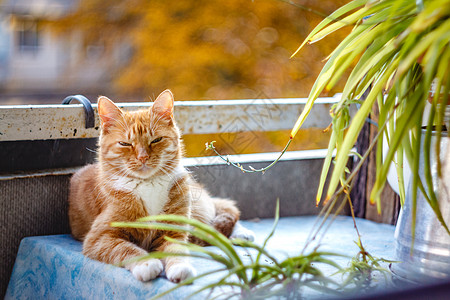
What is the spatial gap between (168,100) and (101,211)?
0.38 m

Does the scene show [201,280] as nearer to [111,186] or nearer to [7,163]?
[111,186]

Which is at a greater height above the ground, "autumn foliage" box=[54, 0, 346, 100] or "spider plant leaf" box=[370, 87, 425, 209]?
"autumn foliage" box=[54, 0, 346, 100]

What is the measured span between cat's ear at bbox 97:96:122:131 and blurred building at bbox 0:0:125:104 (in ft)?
4.83

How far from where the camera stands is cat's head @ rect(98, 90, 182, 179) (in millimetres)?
1389

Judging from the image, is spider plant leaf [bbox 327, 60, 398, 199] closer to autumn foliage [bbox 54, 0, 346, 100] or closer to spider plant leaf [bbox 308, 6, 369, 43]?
spider plant leaf [bbox 308, 6, 369, 43]

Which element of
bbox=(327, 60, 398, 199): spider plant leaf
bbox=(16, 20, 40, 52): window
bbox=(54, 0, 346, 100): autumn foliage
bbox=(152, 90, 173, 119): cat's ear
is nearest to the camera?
bbox=(327, 60, 398, 199): spider plant leaf

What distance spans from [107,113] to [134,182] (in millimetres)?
213

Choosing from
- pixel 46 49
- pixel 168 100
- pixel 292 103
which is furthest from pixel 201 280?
pixel 46 49

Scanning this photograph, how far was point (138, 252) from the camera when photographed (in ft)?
4.13

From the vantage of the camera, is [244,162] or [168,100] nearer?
[168,100]

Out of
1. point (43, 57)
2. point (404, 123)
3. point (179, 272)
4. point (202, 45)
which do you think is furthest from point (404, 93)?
point (43, 57)

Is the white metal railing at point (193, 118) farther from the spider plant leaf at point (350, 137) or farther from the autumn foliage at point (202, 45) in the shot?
the spider plant leaf at point (350, 137)

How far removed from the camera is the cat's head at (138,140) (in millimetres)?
1389

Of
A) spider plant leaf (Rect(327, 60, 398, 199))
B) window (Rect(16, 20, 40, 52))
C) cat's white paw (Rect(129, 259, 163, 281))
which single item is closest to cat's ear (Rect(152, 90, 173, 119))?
cat's white paw (Rect(129, 259, 163, 281))
